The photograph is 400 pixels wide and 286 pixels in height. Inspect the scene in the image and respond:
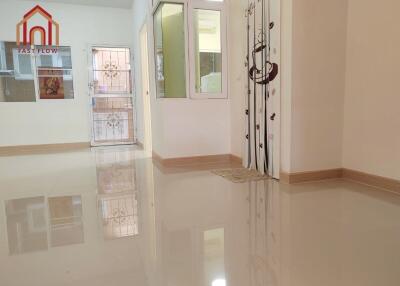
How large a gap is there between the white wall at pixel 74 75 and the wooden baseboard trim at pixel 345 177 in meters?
4.38

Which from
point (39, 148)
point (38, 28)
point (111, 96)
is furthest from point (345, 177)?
point (38, 28)

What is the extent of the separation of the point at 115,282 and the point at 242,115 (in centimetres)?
248

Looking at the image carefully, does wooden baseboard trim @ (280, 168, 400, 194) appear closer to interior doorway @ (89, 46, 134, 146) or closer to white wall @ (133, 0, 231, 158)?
white wall @ (133, 0, 231, 158)

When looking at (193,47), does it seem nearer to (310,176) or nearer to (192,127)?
(192,127)

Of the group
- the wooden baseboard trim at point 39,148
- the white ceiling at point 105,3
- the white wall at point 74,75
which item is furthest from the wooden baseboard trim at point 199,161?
the white ceiling at point 105,3

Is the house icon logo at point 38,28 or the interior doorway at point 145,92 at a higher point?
the house icon logo at point 38,28

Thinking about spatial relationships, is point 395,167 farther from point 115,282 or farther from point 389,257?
point 115,282

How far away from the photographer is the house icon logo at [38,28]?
5215 millimetres

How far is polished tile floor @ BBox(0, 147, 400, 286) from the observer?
3.96ft

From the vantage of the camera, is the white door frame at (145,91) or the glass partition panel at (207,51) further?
the white door frame at (145,91)

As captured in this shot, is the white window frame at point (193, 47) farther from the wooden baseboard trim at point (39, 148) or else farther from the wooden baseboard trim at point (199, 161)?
the wooden baseboard trim at point (39, 148)

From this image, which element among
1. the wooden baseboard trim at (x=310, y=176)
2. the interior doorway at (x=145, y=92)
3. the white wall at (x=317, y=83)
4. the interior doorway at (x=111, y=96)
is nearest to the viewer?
the white wall at (x=317, y=83)

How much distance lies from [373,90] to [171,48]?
222cm

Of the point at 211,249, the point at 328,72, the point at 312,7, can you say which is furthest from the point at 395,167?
the point at 211,249
